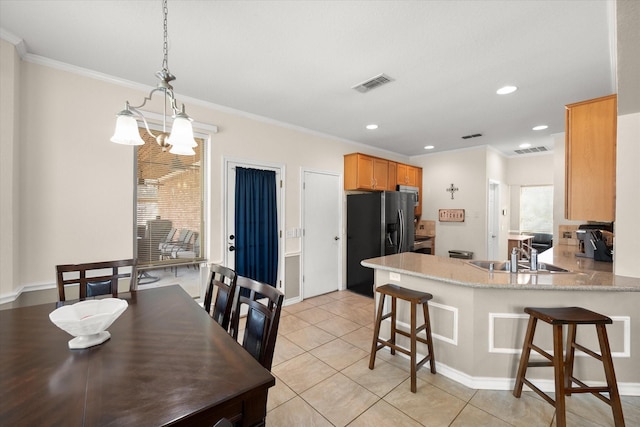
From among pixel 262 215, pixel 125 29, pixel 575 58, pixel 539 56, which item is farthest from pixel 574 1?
pixel 262 215

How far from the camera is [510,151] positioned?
5512 mm

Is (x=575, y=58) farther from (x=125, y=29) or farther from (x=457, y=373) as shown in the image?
(x=125, y=29)

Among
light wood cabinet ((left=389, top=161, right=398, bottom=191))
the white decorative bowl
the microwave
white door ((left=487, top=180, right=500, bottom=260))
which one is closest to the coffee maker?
white door ((left=487, top=180, right=500, bottom=260))

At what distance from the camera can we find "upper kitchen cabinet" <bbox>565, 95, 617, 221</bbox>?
2.14 meters

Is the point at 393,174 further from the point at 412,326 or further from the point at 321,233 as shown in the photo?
the point at 412,326

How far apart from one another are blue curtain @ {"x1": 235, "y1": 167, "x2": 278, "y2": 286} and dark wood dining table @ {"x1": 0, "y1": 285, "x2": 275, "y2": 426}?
6.54 ft

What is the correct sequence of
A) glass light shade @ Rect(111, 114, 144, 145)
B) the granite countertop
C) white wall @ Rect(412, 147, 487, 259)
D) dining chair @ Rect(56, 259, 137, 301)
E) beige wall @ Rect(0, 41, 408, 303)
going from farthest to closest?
white wall @ Rect(412, 147, 487, 259) < beige wall @ Rect(0, 41, 408, 303) < dining chair @ Rect(56, 259, 137, 301) < the granite countertop < glass light shade @ Rect(111, 114, 144, 145)

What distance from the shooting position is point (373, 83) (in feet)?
8.59

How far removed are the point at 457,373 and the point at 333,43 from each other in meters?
2.69

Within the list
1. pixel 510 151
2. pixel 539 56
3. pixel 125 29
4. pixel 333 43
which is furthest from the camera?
pixel 510 151

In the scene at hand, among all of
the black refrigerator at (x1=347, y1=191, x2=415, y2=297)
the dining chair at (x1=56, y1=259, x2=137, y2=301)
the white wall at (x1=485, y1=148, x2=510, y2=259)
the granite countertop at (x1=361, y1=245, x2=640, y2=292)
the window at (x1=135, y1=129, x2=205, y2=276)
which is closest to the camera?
the granite countertop at (x1=361, y1=245, x2=640, y2=292)

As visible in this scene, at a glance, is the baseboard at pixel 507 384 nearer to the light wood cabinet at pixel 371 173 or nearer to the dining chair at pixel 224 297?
the dining chair at pixel 224 297

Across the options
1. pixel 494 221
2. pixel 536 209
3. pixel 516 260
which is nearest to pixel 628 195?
pixel 516 260

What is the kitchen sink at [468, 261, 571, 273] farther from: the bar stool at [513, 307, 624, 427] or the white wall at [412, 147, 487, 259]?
the white wall at [412, 147, 487, 259]
